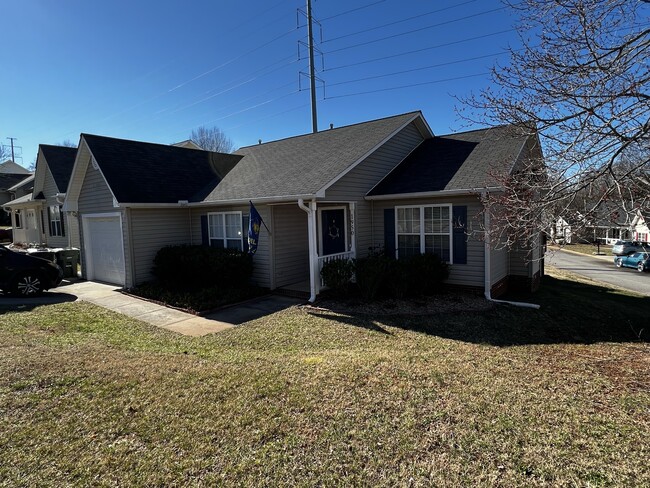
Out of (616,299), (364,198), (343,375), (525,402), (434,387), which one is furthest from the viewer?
(616,299)

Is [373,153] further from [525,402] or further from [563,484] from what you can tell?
[563,484]

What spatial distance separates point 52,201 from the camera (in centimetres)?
2206

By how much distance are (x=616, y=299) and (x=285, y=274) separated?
11.8 meters

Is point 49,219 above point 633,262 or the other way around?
above

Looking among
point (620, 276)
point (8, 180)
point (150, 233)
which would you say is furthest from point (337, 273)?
point (8, 180)

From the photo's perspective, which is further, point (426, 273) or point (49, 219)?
point (49, 219)

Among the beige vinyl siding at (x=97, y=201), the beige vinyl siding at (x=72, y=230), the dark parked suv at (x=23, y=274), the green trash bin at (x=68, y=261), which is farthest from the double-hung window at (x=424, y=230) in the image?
the beige vinyl siding at (x=72, y=230)

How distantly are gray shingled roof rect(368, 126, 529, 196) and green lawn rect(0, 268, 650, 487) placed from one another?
477 centimetres

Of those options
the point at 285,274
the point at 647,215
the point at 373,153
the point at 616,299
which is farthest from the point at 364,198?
the point at 616,299

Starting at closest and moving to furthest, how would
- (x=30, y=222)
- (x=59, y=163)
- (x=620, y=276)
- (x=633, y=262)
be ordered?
(x=59, y=163) → (x=30, y=222) → (x=620, y=276) → (x=633, y=262)

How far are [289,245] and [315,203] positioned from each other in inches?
108

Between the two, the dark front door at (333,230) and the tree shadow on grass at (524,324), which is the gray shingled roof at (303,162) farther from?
the tree shadow on grass at (524,324)

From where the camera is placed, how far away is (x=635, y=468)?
10.3 ft

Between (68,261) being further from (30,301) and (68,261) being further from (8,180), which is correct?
(8,180)
